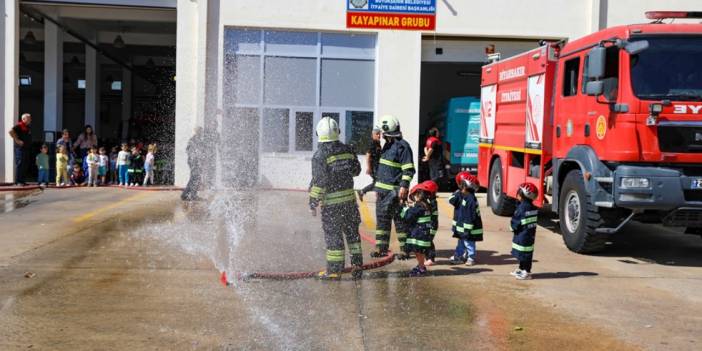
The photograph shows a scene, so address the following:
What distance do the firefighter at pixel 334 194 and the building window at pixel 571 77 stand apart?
150 inches

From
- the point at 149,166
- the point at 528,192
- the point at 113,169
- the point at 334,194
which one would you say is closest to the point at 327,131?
the point at 334,194

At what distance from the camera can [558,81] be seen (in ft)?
32.4

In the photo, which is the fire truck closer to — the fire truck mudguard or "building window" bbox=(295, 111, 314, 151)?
the fire truck mudguard

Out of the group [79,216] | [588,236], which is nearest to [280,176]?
[79,216]

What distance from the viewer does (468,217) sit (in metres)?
7.95

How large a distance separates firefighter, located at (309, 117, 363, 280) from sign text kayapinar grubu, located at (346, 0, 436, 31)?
1090 centimetres

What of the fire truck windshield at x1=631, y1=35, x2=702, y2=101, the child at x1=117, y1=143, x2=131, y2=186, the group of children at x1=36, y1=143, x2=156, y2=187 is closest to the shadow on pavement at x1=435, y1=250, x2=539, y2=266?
the fire truck windshield at x1=631, y1=35, x2=702, y2=101

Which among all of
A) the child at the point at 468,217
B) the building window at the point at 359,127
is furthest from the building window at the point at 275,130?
the child at the point at 468,217

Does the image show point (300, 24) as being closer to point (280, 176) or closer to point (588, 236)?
point (280, 176)

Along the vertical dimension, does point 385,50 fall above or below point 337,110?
above

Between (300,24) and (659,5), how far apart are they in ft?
29.1

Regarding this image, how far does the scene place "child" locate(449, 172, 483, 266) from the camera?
7953mm

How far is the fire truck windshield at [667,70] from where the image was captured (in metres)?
8.11

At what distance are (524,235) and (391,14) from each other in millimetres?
11198
